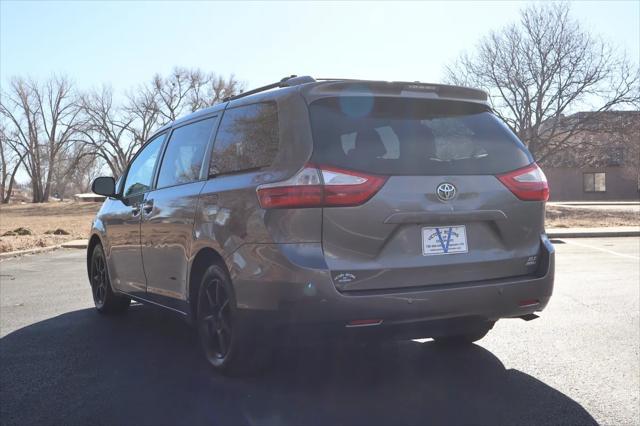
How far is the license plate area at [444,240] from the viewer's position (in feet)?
11.8

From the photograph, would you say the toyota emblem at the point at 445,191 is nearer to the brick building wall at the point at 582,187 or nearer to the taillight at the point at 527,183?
the taillight at the point at 527,183

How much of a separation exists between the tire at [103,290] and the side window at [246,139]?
102 inches

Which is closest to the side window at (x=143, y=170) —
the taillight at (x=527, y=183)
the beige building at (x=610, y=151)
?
the taillight at (x=527, y=183)

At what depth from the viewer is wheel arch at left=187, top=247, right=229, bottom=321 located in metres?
4.11

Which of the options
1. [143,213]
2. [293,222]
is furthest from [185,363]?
[293,222]

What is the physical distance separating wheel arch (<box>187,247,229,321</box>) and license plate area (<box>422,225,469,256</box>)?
133 centimetres

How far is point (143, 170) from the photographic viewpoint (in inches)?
227

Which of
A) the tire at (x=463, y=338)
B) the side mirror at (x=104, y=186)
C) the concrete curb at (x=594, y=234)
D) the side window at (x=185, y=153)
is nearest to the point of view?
the side window at (x=185, y=153)

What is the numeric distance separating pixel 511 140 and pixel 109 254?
4024mm

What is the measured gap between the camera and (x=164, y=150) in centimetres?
535

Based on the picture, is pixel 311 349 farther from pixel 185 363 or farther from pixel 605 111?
pixel 605 111

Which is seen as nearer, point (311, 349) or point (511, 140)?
point (511, 140)

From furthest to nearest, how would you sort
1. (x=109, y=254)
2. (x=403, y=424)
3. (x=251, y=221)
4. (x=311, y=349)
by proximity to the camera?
1. (x=109, y=254)
2. (x=311, y=349)
3. (x=251, y=221)
4. (x=403, y=424)

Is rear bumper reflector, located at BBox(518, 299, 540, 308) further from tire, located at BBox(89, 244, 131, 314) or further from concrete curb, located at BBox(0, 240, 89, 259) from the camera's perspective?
concrete curb, located at BBox(0, 240, 89, 259)
